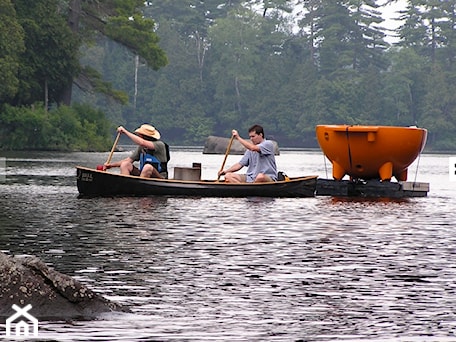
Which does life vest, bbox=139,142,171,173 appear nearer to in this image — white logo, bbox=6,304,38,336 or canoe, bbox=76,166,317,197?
canoe, bbox=76,166,317,197

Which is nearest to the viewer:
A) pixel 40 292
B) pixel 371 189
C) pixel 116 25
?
pixel 40 292

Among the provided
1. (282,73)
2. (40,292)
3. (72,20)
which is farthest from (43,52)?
(282,73)

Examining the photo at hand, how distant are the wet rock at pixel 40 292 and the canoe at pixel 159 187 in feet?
49.8

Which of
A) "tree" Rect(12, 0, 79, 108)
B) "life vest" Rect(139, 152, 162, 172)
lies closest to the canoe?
"life vest" Rect(139, 152, 162, 172)

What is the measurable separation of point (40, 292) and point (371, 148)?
1869 cm

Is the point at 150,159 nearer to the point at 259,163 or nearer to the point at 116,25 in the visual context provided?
the point at 259,163

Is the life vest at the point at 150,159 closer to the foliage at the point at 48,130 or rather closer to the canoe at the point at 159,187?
the canoe at the point at 159,187

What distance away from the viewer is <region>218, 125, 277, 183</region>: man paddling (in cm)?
2552

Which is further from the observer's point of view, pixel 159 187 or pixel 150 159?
pixel 150 159

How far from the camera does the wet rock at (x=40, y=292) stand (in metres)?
9.66

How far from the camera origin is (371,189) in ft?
92.4

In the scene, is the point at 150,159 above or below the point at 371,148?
below

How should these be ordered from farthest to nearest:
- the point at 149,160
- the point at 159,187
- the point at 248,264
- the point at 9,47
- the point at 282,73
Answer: the point at 282,73, the point at 9,47, the point at 149,160, the point at 159,187, the point at 248,264

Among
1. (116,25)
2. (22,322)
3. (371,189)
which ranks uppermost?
(116,25)
